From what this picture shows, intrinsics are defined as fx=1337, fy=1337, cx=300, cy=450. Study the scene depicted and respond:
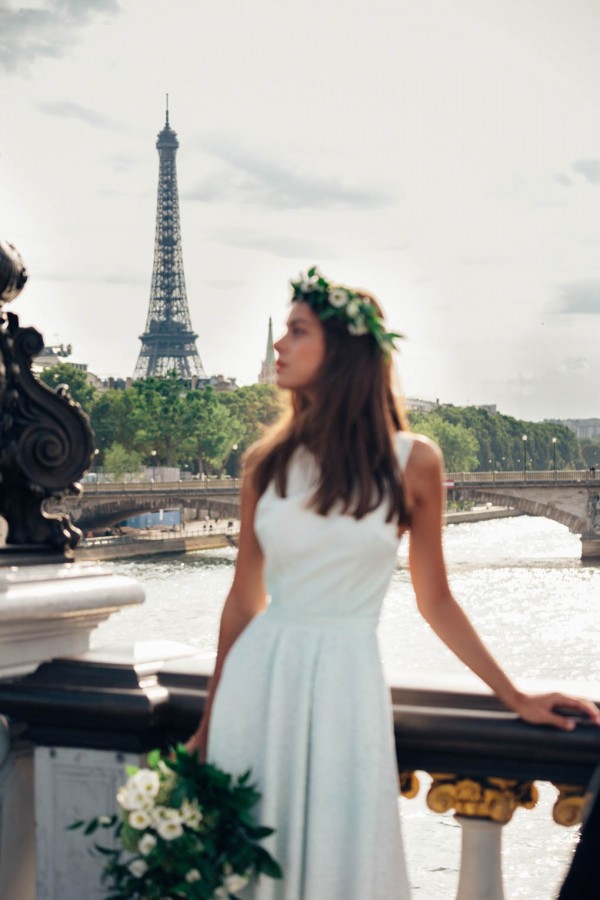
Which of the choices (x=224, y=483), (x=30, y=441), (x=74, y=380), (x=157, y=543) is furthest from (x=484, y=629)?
(x=74, y=380)

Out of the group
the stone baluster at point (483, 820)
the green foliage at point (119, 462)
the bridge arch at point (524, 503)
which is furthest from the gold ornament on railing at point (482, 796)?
the green foliage at point (119, 462)

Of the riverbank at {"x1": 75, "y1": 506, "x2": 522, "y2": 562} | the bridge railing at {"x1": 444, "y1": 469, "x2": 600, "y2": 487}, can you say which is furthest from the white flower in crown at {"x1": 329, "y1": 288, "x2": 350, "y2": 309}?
the bridge railing at {"x1": 444, "y1": 469, "x2": 600, "y2": 487}

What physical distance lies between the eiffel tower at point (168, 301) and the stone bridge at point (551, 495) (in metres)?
46.5

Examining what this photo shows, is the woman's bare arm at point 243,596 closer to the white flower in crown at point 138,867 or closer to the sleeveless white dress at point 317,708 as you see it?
the sleeveless white dress at point 317,708

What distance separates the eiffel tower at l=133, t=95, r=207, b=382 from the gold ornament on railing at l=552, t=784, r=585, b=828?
89.0m

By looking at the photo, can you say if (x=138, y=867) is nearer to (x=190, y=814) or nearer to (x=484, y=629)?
(x=190, y=814)

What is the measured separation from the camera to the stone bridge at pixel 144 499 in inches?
1930

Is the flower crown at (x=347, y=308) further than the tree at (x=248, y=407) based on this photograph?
No

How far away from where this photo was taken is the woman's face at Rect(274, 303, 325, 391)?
1.97 meters

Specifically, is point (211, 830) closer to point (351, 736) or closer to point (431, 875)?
point (351, 736)

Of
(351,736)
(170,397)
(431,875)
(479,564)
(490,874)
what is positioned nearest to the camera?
(351,736)

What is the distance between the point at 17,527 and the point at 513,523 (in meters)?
79.7

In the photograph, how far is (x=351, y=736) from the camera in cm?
179

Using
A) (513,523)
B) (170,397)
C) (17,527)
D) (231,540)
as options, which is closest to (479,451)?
(513,523)
